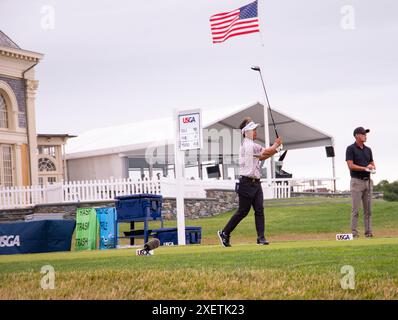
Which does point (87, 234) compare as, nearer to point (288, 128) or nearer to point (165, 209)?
point (165, 209)

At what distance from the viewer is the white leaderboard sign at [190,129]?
54.7ft

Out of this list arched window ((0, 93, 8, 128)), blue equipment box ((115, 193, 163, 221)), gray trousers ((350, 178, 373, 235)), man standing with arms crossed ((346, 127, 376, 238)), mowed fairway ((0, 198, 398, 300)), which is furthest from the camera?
arched window ((0, 93, 8, 128))

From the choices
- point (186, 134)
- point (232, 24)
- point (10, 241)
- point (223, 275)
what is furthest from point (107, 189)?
point (223, 275)

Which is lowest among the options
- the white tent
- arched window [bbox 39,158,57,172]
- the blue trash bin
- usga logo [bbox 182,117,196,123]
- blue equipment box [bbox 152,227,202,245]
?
blue equipment box [bbox 152,227,202,245]

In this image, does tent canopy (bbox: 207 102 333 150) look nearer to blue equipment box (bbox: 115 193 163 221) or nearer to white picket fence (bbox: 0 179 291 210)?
white picket fence (bbox: 0 179 291 210)

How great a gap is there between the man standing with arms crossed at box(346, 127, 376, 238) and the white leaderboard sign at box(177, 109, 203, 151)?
10.8ft

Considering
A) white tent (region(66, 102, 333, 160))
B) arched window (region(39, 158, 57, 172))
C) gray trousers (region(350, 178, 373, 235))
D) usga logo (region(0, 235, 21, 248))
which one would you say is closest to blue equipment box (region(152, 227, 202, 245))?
usga logo (region(0, 235, 21, 248))

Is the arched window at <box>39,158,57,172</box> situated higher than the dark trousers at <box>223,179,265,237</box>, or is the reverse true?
the arched window at <box>39,158,57,172</box>

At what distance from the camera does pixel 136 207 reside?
17172 mm

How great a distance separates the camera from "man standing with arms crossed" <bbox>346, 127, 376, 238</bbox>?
14641 mm

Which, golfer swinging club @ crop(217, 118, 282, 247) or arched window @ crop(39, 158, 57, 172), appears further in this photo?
arched window @ crop(39, 158, 57, 172)

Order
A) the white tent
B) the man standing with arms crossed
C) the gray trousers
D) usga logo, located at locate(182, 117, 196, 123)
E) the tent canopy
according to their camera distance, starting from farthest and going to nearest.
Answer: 1. the tent canopy
2. the white tent
3. usga logo, located at locate(182, 117, 196, 123)
4. the gray trousers
5. the man standing with arms crossed
